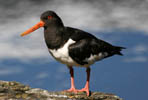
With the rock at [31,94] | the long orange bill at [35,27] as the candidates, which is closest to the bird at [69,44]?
the long orange bill at [35,27]

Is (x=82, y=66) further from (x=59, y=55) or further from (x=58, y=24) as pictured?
(x=58, y=24)

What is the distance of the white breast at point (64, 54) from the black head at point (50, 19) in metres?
0.81

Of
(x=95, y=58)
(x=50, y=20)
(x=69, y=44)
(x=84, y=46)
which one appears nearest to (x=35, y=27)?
(x=50, y=20)

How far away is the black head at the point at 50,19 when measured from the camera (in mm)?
10031

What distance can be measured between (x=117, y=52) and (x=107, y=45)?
26.4 inches

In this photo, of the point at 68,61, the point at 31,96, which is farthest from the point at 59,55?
the point at 31,96

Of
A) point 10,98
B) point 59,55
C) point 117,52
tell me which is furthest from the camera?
point 117,52

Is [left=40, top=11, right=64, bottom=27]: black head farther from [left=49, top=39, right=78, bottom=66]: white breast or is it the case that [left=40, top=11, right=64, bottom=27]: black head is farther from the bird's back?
[left=49, top=39, right=78, bottom=66]: white breast

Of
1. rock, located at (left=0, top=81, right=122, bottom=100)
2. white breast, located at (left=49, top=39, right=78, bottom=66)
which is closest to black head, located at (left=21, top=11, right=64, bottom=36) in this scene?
white breast, located at (left=49, top=39, right=78, bottom=66)

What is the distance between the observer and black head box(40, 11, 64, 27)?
1003cm

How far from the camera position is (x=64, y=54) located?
381 inches

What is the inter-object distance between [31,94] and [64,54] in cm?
170

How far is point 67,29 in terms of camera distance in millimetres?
10195

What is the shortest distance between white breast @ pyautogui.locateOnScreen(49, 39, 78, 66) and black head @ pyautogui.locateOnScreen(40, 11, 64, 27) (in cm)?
81
